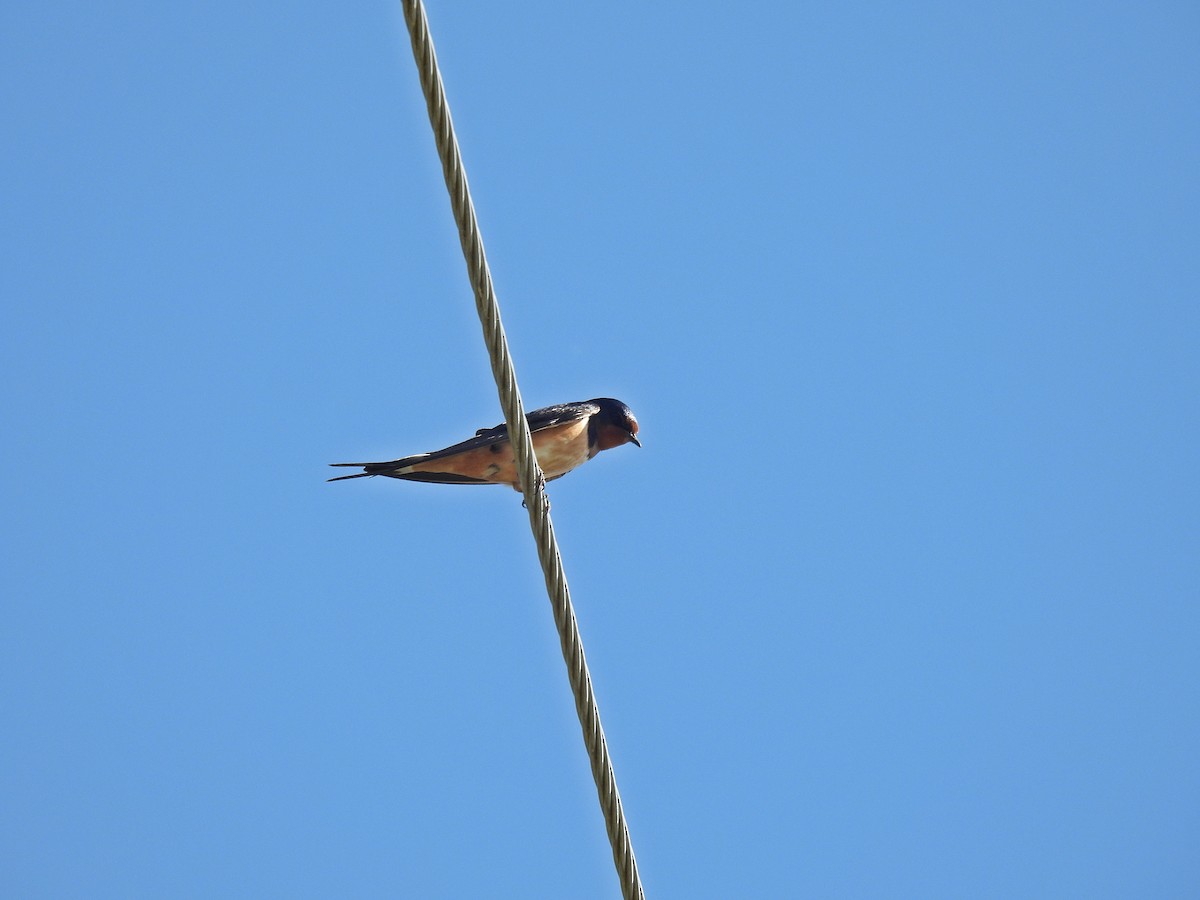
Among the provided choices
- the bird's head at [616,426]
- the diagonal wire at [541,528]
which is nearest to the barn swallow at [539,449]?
the bird's head at [616,426]

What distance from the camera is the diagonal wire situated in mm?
3410

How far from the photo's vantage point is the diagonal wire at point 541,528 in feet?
11.2

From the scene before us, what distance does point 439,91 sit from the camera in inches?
127

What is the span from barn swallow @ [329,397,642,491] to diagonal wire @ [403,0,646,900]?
2.25 metres

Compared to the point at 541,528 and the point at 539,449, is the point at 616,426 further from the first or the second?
the point at 541,528

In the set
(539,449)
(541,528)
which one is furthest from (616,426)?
(541,528)

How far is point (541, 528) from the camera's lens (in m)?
3.90

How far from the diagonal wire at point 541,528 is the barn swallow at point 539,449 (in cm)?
225

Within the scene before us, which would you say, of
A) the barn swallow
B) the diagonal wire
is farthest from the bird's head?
the diagonal wire

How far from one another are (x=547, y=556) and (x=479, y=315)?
2.50 ft

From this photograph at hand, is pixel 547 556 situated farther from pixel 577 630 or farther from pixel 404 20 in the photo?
pixel 404 20

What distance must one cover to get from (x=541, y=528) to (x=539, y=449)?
3292 millimetres

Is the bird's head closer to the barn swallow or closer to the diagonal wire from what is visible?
the barn swallow

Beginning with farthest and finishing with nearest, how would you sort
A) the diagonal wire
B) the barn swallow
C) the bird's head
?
the bird's head, the barn swallow, the diagonal wire
